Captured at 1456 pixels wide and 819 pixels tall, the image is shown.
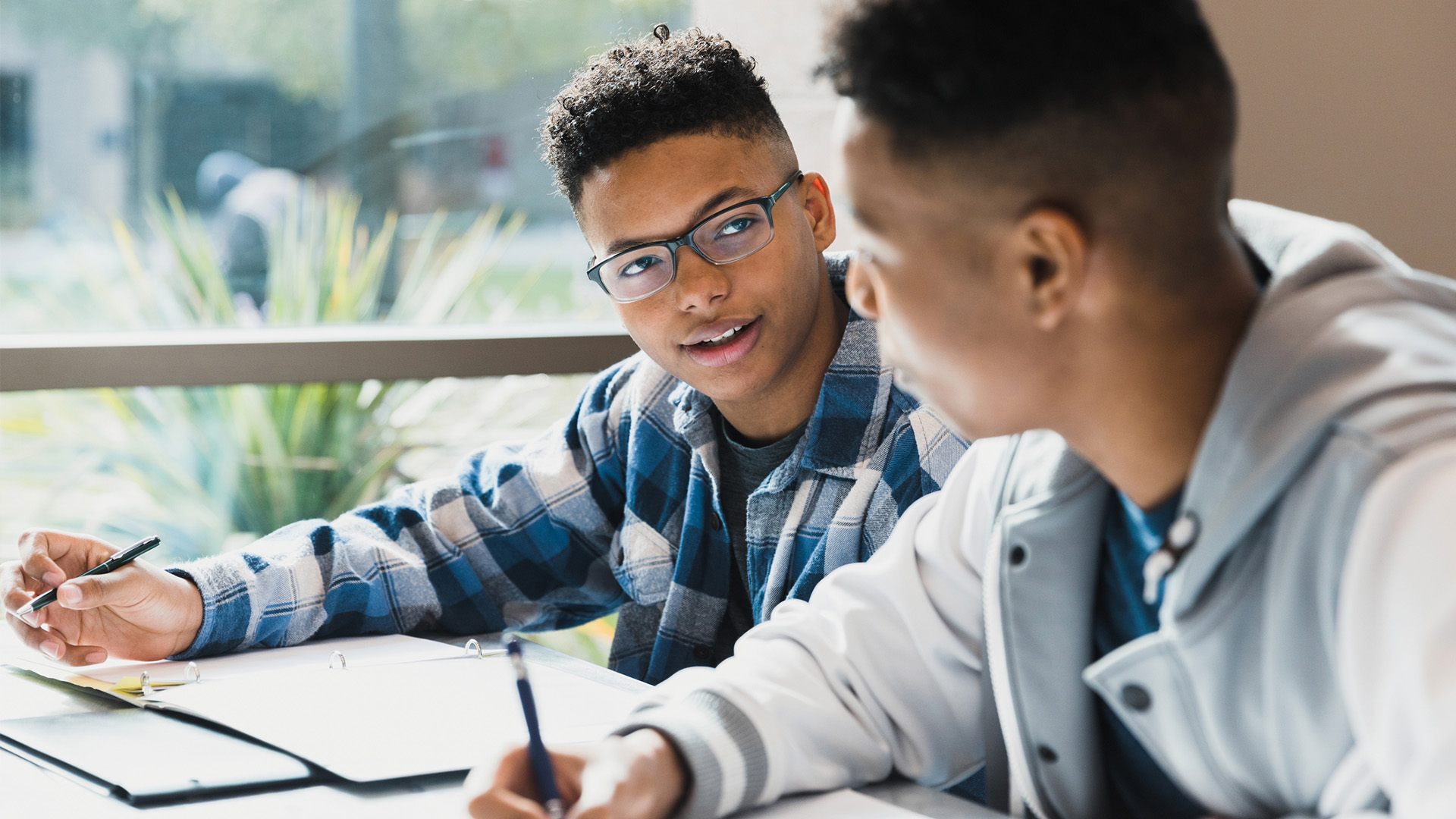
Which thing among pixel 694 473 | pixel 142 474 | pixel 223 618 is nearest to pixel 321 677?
pixel 223 618

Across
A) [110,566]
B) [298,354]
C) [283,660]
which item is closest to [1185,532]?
[283,660]

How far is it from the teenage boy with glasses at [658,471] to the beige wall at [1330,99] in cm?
82

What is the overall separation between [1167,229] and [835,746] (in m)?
0.43

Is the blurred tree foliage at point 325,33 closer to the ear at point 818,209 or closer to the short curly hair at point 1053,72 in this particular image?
the ear at point 818,209

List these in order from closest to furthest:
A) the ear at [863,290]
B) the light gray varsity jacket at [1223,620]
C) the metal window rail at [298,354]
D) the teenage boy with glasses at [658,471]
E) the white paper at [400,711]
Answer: the light gray varsity jacket at [1223,620], the ear at [863,290], the white paper at [400,711], the teenage boy with glasses at [658,471], the metal window rail at [298,354]

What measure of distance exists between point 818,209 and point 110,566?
0.90 metres

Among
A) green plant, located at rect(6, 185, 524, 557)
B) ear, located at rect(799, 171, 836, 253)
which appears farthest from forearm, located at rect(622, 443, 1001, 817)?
green plant, located at rect(6, 185, 524, 557)

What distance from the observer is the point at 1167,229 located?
722 millimetres

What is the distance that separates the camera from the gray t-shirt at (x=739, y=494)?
150 centimetres

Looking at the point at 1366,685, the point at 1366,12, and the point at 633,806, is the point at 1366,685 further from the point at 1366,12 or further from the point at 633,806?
the point at 1366,12

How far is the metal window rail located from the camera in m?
2.11

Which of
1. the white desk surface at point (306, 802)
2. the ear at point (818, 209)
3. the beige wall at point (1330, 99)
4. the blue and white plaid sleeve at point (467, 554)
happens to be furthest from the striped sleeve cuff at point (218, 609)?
the beige wall at point (1330, 99)

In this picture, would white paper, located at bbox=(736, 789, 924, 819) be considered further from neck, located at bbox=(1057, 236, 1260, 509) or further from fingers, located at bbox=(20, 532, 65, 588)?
fingers, located at bbox=(20, 532, 65, 588)

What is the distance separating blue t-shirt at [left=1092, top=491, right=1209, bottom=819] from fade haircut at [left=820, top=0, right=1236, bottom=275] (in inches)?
8.2
